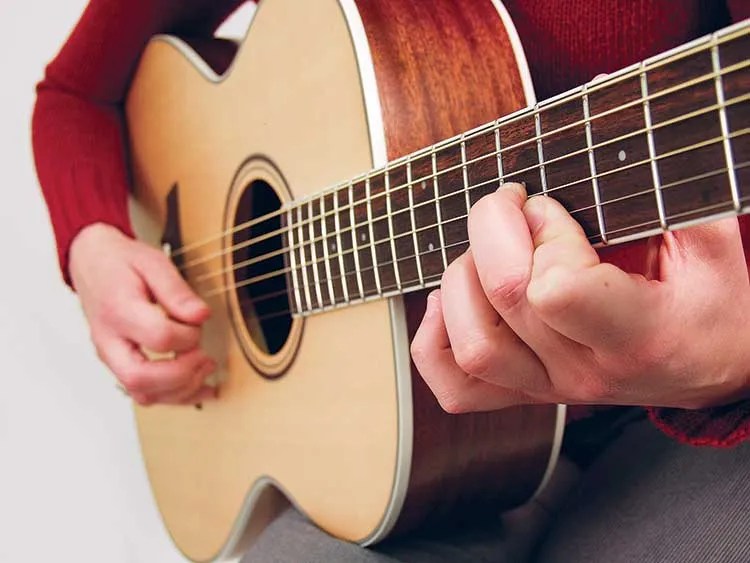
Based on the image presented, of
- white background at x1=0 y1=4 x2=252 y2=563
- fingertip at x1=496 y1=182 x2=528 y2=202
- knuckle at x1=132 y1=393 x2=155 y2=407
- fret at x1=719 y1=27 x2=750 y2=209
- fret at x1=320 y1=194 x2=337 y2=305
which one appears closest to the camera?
fret at x1=719 y1=27 x2=750 y2=209

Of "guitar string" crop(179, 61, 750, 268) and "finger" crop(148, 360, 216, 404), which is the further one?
"finger" crop(148, 360, 216, 404)

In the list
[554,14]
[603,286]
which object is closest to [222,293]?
[554,14]

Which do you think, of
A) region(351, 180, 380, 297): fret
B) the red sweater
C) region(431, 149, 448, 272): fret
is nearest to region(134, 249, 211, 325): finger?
the red sweater

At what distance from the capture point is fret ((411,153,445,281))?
51 centimetres

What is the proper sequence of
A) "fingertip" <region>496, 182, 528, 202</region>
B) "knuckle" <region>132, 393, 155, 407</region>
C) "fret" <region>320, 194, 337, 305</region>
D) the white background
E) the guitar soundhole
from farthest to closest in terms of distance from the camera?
the white background, "knuckle" <region>132, 393, 155, 407</region>, the guitar soundhole, "fret" <region>320, 194, 337, 305</region>, "fingertip" <region>496, 182, 528, 202</region>

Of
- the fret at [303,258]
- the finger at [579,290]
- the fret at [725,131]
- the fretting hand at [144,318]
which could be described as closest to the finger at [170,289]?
the fretting hand at [144,318]

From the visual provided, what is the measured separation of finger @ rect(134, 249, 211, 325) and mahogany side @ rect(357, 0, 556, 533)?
34cm

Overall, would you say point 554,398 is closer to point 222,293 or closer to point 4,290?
point 222,293

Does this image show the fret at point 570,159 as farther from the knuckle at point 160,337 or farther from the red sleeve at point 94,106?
the red sleeve at point 94,106

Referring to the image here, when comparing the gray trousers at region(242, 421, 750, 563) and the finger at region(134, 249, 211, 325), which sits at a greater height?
the finger at region(134, 249, 211, 325)

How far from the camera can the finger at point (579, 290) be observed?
376mm

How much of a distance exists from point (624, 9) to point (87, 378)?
1.03m

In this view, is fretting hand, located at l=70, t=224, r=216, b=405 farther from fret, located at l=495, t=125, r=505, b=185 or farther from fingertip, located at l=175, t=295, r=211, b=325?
fret, located at l=495, t=125, r=505, b=185

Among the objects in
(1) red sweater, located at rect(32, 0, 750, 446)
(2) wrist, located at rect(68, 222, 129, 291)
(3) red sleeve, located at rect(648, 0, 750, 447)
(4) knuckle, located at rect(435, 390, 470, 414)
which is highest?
(1) red sweater, located at rect(32, 0, 750, 446)
